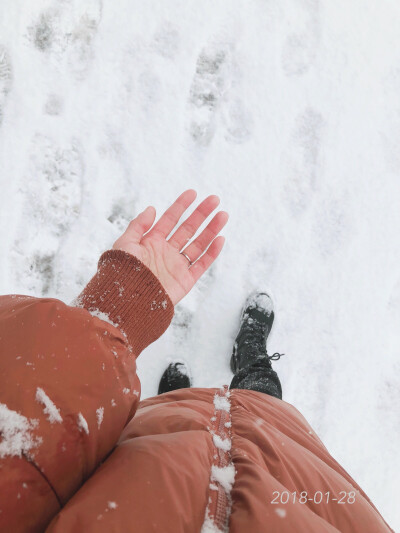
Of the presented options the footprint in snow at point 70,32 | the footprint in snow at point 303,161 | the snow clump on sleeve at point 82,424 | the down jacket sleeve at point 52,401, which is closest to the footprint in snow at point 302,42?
the footprint in snow at point 303,161

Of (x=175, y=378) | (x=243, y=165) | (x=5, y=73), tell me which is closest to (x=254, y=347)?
(x=175, y=378)

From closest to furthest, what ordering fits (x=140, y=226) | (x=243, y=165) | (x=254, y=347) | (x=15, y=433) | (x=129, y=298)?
1. (x=15, y=433)
2. (x=129, y=298)
3. (x=140, y=226)
4. (x=254, y=347)
5. (x=243, y=165)

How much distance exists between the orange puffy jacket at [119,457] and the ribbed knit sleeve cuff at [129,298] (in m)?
0.17

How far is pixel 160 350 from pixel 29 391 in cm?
92

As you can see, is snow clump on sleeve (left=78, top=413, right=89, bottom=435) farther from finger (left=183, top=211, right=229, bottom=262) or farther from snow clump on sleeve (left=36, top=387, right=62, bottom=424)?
finger (left=183, top=211, right=229, bottom=262)

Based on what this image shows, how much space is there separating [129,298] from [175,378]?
60cm

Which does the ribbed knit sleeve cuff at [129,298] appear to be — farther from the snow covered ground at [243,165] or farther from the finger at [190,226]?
the snow covered ground at [243,165]

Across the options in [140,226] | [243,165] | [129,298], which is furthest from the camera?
[243,165]

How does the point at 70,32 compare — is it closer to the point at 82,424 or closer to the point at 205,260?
the point at 205,260

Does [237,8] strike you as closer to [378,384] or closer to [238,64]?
[238,64]

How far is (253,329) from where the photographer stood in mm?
1557

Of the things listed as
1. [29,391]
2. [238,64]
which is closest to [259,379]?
[29,391]

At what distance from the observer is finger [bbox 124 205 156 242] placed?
1174mm

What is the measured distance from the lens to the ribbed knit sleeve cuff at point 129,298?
3.32 feet
